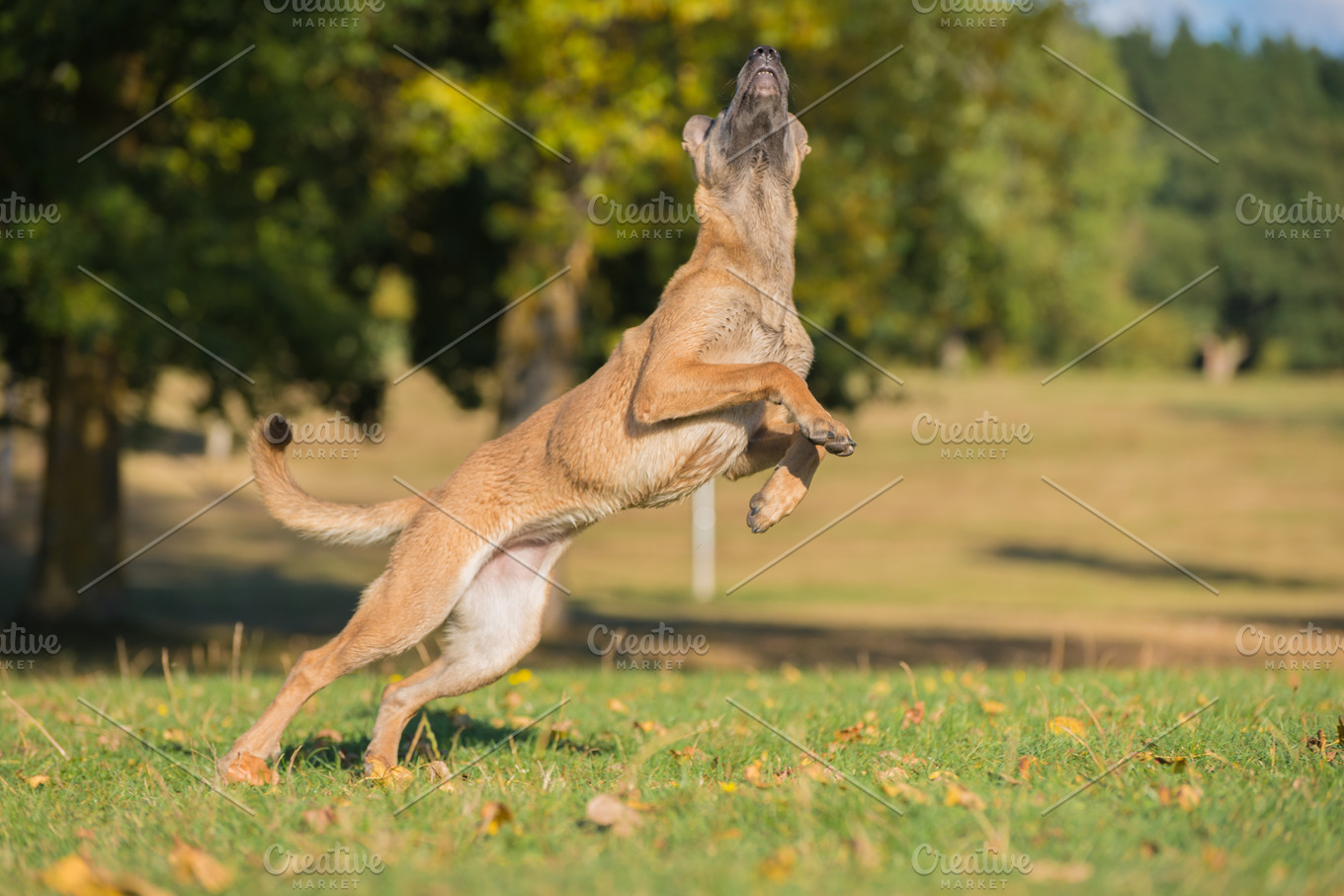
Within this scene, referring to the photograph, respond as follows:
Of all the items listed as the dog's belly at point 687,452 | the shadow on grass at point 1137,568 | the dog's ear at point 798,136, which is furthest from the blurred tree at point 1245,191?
the dog's belly at point 687,452

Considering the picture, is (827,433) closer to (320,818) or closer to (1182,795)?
(1182,795)

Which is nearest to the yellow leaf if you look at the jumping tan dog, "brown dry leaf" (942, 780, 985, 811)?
"brown dry leaf" (942, 780, 985, 811)

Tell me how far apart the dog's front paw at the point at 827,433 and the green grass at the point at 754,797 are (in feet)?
3.99

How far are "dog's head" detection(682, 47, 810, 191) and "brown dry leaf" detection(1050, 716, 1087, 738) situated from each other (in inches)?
106

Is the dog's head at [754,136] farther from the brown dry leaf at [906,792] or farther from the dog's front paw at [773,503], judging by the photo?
the brown dry leaf at [906,792]

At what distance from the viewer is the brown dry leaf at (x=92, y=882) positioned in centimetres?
306

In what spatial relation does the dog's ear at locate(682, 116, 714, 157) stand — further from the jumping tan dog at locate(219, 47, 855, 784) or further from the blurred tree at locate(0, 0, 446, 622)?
the blurred tree at locate(0, 0, 446, 622)

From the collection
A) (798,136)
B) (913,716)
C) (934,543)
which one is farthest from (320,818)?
(934,543)

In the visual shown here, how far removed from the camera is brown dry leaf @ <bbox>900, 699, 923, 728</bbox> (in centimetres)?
562

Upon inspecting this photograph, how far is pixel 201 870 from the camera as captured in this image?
10.3 feet

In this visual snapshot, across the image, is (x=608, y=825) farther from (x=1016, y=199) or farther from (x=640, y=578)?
(x=1016, y=199)

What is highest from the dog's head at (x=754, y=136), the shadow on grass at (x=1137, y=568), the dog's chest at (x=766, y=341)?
the dog's head at (x=754, y=136)

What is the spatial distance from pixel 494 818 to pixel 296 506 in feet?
8.54

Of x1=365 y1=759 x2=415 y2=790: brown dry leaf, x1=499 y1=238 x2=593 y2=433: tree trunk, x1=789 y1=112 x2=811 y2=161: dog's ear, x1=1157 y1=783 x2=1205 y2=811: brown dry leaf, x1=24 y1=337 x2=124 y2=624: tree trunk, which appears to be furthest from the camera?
x1=499 y1=238 x2=593 y2=433: tree trunk
